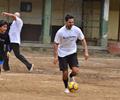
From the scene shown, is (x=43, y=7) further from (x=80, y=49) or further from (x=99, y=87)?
(x=99, y=87)

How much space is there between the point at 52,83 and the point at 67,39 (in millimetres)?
2150

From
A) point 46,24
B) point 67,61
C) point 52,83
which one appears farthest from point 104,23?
point 67,61

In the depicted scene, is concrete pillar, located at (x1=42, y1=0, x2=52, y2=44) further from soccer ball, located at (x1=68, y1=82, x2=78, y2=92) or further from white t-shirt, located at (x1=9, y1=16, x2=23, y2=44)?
soccer ball, located at (x1=68, y1=82, x2=78, y2=92)

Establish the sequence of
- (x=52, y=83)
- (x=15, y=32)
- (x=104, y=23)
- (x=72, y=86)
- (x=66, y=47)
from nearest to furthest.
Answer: (x=72, y=86) → (x=66, y=47) → (x=52, y=83) → (x=15, y=32) → (x=104, y=23)

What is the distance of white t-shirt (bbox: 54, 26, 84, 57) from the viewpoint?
10984 millimetres

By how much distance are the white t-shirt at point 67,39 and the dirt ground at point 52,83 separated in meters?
0.93

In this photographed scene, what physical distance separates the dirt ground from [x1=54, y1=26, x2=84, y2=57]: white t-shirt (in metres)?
0.93

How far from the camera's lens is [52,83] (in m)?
12.9

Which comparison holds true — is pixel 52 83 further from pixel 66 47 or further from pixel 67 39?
pixel 67 39

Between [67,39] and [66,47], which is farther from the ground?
[67,39]

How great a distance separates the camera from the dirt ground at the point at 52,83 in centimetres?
1077

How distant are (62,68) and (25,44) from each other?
1406 cm

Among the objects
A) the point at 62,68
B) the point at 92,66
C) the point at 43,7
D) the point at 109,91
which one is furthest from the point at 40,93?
the point at 43,7

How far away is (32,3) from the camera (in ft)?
86.9
